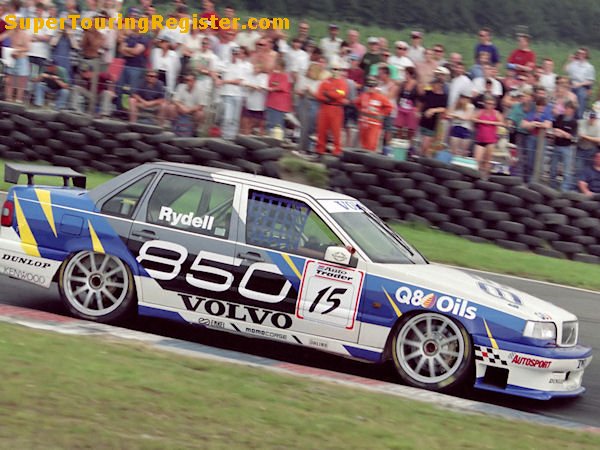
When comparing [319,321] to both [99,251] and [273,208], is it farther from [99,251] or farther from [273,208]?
[99,251]

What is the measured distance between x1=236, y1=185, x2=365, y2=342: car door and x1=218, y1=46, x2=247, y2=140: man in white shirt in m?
7.45

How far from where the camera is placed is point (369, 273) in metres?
7.79

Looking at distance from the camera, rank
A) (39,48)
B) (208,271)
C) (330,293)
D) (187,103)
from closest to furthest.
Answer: (330,293), (208,271), (187,103), (39,48)

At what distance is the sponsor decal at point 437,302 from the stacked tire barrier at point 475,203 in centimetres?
699

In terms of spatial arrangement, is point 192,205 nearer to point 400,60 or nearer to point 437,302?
point 437,302

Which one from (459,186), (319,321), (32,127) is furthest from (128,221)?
(32,127)

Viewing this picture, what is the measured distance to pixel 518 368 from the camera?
7.57 metres

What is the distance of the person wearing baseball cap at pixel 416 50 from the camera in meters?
16.2

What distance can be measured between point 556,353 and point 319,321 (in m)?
1.73

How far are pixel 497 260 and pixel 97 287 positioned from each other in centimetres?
664

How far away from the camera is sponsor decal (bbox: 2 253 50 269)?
27.8 ft

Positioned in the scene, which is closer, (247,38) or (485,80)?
(485,80)

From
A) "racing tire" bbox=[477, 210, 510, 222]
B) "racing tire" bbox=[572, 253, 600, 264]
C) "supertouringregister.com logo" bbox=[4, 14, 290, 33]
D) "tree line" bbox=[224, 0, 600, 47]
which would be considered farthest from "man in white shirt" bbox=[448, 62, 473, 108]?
"tree line" bbox=[224, 0, 600, 47]

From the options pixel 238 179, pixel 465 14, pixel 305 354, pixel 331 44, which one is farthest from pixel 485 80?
pixel 305 354
